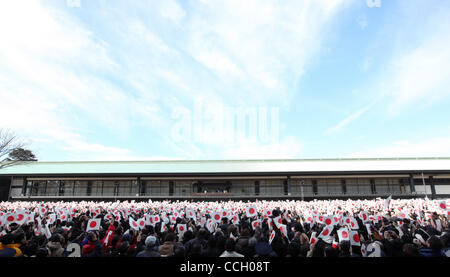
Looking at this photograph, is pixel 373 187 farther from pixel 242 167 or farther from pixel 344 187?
pixel 242 167

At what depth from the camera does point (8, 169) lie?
123 feet

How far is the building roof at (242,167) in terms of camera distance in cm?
3478

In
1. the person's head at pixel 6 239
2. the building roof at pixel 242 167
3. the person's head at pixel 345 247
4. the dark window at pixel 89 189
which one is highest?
the building roof at pixel 242 167

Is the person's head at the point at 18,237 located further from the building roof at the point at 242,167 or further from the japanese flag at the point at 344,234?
the building roof at the point at 242,167

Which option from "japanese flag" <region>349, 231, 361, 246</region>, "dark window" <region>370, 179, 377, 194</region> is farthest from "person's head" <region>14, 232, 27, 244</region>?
"dark window" <region>370, 179, 377, 194</region>

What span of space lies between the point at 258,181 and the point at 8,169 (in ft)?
117

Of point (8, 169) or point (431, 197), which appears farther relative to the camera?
point (8, 169)

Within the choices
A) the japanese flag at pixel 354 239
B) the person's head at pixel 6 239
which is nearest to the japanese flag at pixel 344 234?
the japanese flag at pixel 354 239

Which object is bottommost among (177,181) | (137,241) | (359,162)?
(137,241)

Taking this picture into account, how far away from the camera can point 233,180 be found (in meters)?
37.5
